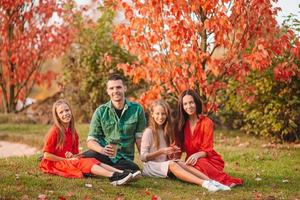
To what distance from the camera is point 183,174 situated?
249 inches

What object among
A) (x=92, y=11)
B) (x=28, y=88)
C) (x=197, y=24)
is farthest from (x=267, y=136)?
(x=28, y=88)

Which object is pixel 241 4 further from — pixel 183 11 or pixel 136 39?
pixel 136 39

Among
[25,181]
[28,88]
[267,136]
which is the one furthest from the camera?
[28,88]

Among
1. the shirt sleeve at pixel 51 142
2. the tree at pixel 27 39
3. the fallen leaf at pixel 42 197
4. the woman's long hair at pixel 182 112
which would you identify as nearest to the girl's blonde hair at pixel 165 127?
the woman's long hair at pixel 182 112

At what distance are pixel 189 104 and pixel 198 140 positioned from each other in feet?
1.40

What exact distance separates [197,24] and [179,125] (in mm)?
1965

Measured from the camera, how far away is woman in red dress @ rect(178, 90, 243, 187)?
6.44 metres

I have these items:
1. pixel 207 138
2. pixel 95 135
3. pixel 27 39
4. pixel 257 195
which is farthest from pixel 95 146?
pixel 27 39

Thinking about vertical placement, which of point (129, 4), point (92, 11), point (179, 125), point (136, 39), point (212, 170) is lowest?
point (212, 170)

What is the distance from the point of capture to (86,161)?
6410 mm

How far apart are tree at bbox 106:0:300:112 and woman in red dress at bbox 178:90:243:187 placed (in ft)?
4.65

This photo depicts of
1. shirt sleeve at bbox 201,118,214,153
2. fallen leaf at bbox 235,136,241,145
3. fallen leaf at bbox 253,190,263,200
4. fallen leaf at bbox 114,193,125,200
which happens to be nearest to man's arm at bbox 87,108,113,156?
fallen leaf at bbox 114,193,125,200

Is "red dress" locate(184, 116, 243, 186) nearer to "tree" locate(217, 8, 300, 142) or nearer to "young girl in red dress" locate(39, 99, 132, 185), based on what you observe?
"young girl in red dress" locate(39, 99, 132, 185)

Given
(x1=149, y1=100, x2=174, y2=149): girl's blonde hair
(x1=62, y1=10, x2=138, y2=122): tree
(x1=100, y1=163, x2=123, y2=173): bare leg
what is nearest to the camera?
(x1=100, y1=163, x2=123, y2=173): bare leg
